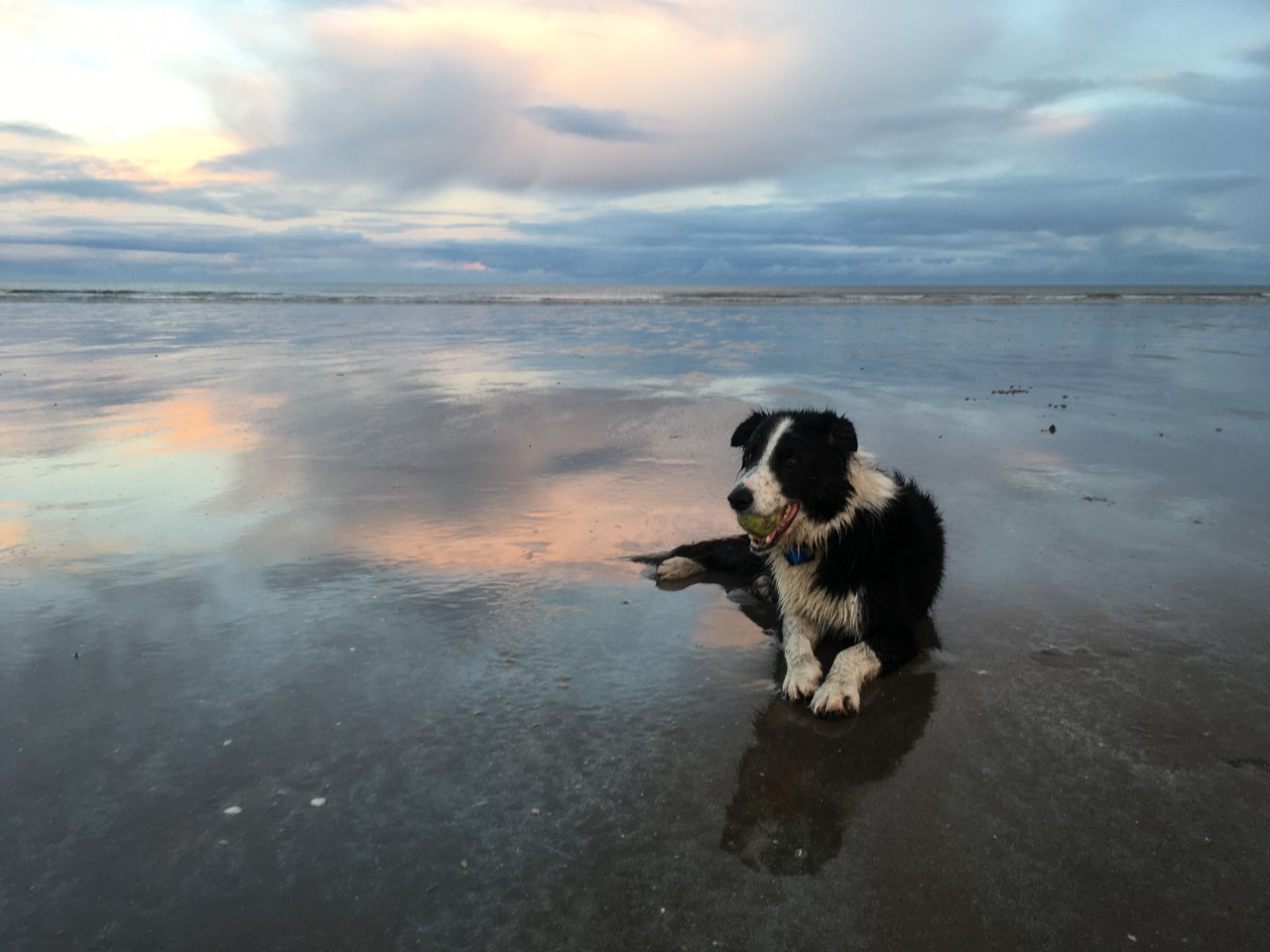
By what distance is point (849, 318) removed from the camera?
105ft

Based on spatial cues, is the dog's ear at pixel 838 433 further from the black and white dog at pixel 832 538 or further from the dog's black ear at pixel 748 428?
the dog's black ear at pixel 748 428

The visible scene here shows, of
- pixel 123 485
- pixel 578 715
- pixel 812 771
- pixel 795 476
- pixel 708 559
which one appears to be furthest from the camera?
pixel 123 485

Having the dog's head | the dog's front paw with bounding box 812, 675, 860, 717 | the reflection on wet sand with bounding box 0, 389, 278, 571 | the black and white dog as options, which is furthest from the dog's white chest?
the reflection on wet sand with bounding box 0, 389, 278, 571

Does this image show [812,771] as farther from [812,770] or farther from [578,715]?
[578,715]

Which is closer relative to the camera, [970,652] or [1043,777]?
[1043,777]

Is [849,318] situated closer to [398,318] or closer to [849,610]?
[398,318]

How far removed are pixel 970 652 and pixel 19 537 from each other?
6235mm

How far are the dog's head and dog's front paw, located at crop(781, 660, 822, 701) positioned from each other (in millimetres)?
693

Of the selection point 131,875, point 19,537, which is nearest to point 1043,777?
point 131,875

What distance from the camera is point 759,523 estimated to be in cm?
404

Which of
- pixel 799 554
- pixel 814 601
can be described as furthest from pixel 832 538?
pixel 814 601

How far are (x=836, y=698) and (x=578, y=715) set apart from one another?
1161 mm

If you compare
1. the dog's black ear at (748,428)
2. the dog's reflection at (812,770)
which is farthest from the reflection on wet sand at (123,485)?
the dog's reflection at (812,770)

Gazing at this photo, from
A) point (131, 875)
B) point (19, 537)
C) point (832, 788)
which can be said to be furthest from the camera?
point (19, 537)
